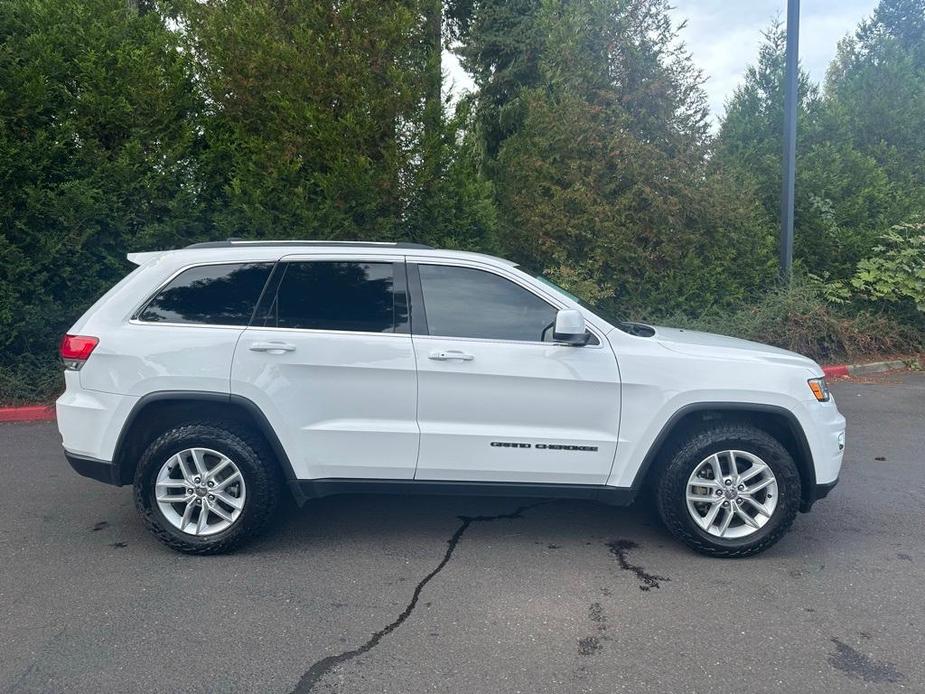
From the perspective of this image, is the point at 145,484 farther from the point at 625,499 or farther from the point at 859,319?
the point at 859,319

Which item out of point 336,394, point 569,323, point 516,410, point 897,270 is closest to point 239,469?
point 336,394

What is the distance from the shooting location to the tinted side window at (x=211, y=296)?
4.36 meters

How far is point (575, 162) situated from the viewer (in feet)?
34.3

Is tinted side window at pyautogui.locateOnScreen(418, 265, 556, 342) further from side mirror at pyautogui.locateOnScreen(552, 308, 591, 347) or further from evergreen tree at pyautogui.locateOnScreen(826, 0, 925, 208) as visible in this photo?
evergreen tree at pyautogui.locateOnScreen(826, 0, 925, 208)

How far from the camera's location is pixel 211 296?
173 inches

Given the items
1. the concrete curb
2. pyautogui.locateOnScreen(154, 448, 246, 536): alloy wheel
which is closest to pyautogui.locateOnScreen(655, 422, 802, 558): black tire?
pyautogui.locateOnScreen(154, 448, 246, 536): alloy wheel

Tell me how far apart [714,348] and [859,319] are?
794 cm

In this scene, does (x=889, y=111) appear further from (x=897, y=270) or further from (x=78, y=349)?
(x=78, y=349)

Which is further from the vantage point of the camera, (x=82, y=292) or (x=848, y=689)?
(x=82, y=292)

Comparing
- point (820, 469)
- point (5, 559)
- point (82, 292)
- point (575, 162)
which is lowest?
point (5, 559)

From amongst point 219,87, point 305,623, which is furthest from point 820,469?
point 219,87

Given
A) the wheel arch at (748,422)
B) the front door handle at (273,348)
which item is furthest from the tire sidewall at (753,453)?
the front door handle at (273,348)

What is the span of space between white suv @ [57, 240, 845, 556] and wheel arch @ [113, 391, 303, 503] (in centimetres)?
1

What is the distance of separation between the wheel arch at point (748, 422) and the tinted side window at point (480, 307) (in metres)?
0.89
